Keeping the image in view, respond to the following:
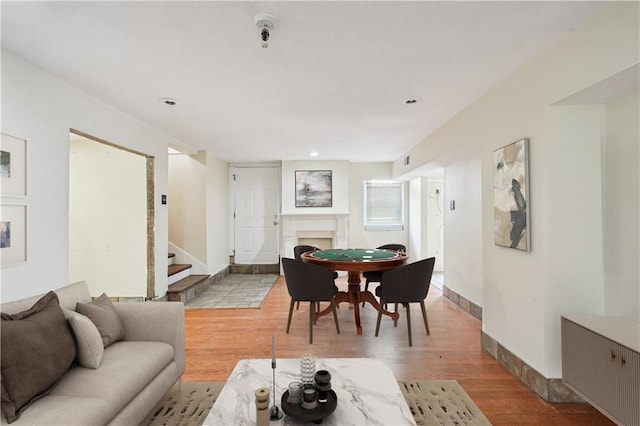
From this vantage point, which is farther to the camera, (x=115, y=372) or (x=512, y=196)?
(x=512, y=196)

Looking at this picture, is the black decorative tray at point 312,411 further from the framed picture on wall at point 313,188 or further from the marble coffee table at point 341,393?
the framed picture on wall at point 313,188

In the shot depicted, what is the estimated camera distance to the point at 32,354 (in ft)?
4.68

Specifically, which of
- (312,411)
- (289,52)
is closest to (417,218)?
(289,52)

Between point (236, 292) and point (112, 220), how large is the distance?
2116 mm

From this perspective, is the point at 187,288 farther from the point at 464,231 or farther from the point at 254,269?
the point at 464,231

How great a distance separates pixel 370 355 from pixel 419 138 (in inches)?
123

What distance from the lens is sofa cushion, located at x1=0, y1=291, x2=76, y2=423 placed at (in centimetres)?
133

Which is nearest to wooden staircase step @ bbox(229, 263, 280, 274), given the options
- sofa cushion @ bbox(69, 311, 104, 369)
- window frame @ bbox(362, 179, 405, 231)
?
window frame @ bbox(362, 179, 405, 231)

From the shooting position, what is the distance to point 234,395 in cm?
159

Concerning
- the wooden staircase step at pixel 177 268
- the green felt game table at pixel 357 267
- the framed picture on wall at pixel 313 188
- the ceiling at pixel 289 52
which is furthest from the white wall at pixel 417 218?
the wooden staircase step at pixel 177 268

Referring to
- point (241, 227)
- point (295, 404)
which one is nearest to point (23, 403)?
point (295, 404)

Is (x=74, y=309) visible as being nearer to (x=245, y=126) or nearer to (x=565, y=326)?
(x=245, y=126)

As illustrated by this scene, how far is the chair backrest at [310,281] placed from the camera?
127 inches

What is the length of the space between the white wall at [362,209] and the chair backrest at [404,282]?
3.54 m
